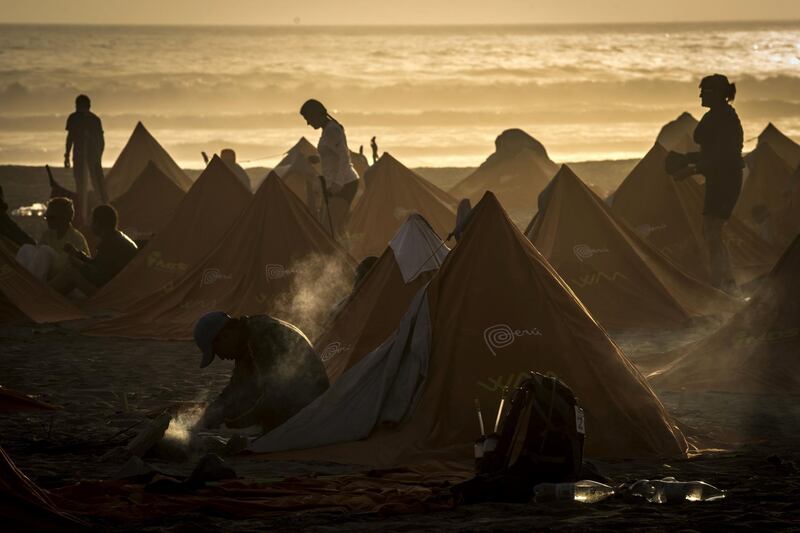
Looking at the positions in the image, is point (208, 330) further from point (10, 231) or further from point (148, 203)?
point (148, 203)

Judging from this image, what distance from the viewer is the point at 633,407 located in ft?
32.9

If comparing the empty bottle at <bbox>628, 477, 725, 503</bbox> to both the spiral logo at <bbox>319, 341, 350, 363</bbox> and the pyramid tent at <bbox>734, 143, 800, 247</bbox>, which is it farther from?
the pyramid tent at <bbox>734, 143, 800, 247</bbox>

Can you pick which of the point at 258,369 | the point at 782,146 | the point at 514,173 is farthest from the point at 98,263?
the point at 514,173

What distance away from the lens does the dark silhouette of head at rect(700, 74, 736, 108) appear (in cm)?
1748

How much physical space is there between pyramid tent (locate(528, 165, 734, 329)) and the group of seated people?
481 centimetres

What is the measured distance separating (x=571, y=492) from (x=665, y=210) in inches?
430

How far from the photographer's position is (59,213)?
17703 millimetres

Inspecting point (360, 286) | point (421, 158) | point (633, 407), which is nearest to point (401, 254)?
point (360, 286)

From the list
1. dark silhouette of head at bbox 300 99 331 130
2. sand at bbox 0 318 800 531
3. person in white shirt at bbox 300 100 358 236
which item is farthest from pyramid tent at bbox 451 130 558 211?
sand at bbox 0 318 800 531

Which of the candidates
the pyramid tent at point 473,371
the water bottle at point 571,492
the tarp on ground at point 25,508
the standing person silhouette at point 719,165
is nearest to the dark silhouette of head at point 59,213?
the standing person silhouette at point 719,165

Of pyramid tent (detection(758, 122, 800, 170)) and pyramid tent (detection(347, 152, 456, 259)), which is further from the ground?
pyramid tent (detection(758, 122, 800, 170))

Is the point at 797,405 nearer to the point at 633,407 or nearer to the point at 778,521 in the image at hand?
the point at 633,407

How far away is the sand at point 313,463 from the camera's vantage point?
7941 millimetres

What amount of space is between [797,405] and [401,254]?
3151 mm
